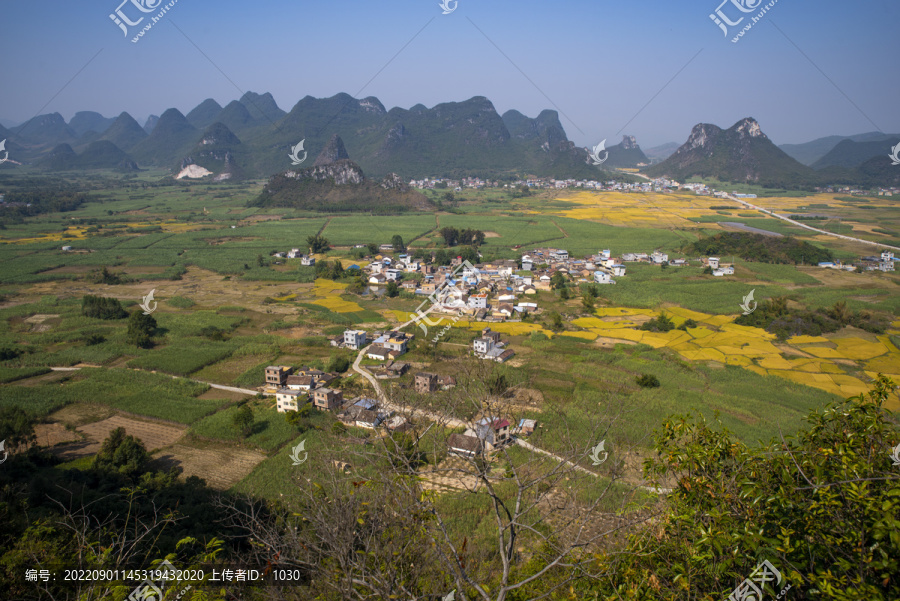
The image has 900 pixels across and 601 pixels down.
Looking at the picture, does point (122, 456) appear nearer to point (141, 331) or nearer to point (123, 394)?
point (123, 394)

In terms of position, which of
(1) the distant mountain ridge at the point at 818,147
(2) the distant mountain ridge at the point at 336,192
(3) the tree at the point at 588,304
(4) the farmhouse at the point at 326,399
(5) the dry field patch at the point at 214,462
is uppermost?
(1) the distant mountain ridge at the point at 818,147

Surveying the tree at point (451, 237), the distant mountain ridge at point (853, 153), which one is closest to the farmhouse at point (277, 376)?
the tree at point (451, 237)

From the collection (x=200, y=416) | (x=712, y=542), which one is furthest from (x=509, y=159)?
(x=712, y=542)

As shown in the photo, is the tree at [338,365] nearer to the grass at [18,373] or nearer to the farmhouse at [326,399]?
the farmhouse at [326,399]

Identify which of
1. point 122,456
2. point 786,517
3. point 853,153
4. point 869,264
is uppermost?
point 853,153

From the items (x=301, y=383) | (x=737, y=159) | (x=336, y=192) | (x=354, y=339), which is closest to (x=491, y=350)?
(x=354, y=339)

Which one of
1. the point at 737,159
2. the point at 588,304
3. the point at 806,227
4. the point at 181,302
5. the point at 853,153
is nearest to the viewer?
the point at 588,304

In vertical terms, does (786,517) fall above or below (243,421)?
above
